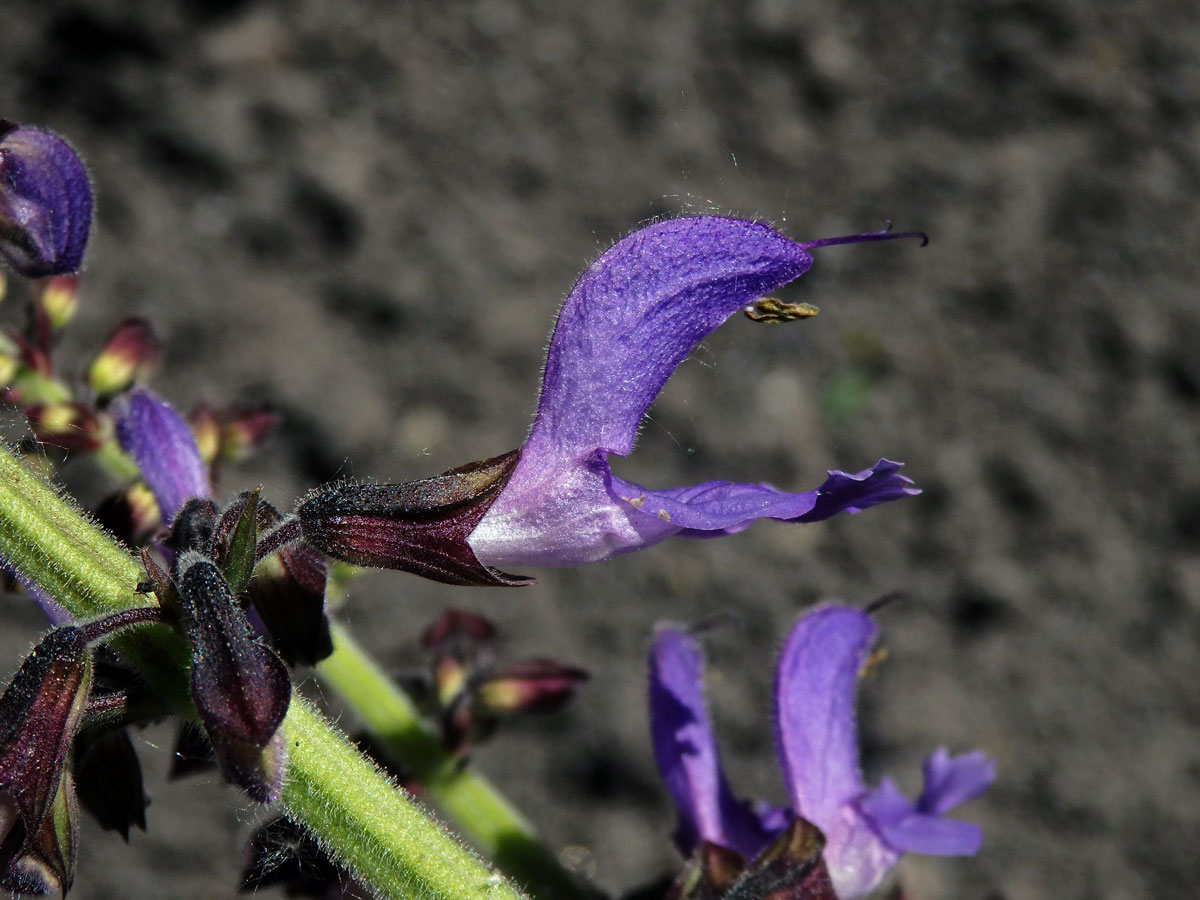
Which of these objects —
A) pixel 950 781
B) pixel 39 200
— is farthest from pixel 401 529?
pixel 950 781

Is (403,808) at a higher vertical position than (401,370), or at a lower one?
higher

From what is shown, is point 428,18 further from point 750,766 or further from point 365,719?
point 365,719

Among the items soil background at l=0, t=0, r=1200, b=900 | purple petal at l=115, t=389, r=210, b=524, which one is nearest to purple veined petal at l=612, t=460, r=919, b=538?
purple petal at l=115, t=389, r=210, b=524

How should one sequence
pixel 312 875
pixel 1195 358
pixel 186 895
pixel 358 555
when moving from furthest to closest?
pixel 1195 358 < pixel 186 895 < pixel 312 875 < pixel 358 555

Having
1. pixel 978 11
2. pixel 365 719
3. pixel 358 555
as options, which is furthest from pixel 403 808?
pixel 978 11

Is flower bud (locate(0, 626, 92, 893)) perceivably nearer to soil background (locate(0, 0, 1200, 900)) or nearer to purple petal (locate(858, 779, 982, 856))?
purple petal (locate(858, 779, 982, 856))

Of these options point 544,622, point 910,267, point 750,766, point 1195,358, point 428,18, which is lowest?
point 750,766

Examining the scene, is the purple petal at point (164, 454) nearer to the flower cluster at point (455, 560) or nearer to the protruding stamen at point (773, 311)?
the flower cluster at point (455, 560)
